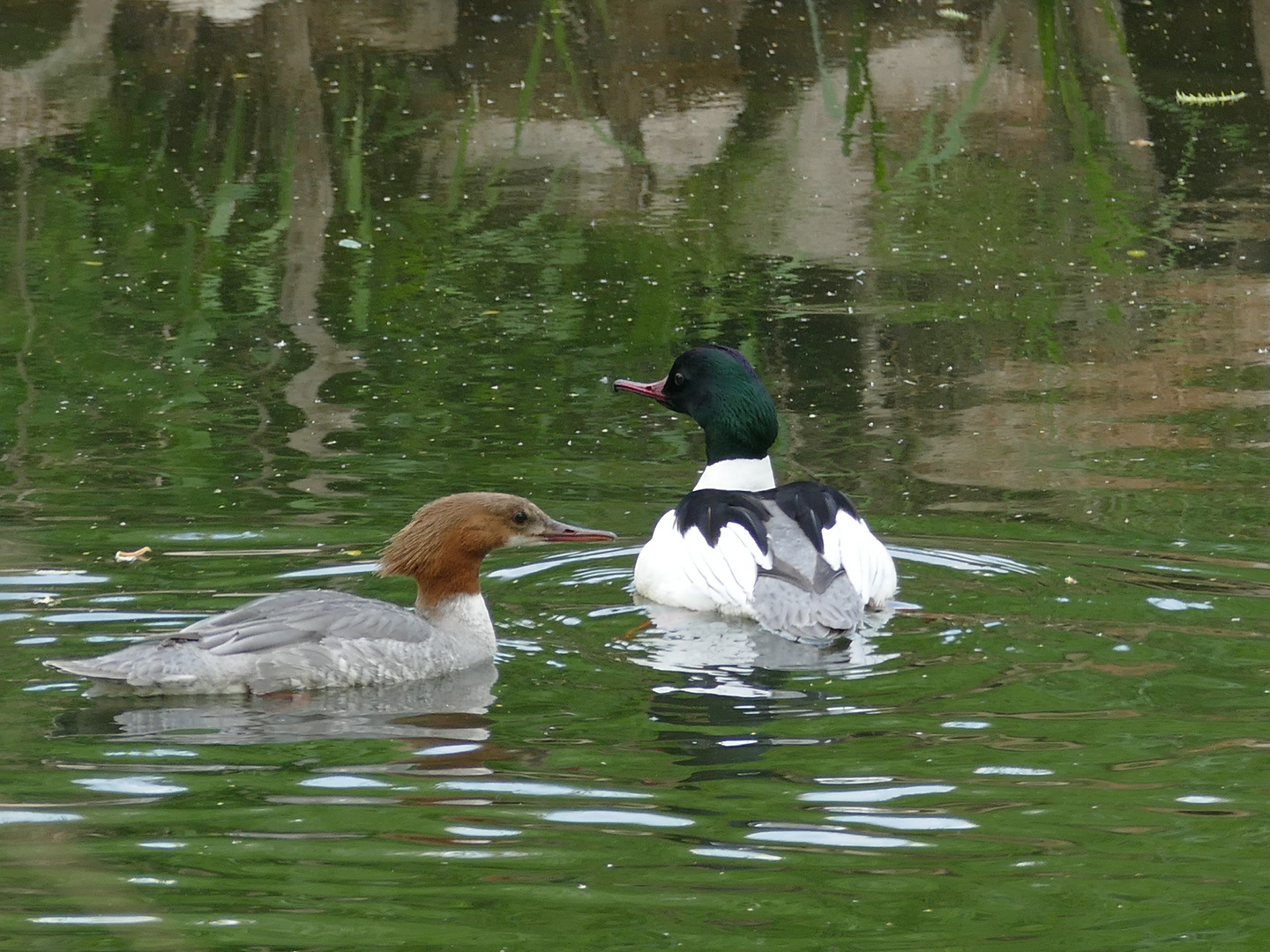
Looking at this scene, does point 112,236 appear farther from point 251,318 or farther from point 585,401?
point 585,401

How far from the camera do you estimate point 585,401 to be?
939 centimetres

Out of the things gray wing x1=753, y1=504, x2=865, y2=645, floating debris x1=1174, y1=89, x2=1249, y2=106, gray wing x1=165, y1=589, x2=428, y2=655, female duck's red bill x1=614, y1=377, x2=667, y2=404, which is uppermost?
floating debris x1=1174, y1=89, x2=1249, y2=106

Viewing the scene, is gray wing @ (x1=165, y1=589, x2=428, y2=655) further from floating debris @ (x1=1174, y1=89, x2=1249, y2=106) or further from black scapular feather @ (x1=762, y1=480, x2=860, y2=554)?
floating debris @ (x1=1174, y1=89, x2=1249, y2=106)

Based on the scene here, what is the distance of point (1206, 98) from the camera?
1475cm

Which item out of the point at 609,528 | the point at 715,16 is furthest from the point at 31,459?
the point at 715,16

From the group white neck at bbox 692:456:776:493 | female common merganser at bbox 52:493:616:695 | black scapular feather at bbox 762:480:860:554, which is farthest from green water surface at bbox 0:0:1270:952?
black scapular feather at bbox 762:480:860:554

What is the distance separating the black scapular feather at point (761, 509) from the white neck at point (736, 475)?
811mm

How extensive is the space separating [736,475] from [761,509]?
98 cm

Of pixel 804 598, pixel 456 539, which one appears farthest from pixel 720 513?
pixel 456 539

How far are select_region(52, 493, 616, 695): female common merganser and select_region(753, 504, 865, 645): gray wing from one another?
549 mm

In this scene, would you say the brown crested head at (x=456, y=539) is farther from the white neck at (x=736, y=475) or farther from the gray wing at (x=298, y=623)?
the white neck at (x=736, y=475)

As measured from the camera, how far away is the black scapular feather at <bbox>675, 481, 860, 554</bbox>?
677cm

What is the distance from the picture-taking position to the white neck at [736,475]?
7938 millimetres

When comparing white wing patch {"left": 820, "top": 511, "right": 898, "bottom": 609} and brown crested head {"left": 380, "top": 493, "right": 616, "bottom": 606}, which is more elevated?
brown crested head {"left": 380, "top": 493, "right": 616, "bottom": 606}
